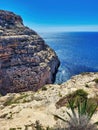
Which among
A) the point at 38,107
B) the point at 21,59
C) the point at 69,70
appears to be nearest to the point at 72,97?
the point at 38,107

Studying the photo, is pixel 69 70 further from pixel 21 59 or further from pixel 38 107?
pixel 38 107

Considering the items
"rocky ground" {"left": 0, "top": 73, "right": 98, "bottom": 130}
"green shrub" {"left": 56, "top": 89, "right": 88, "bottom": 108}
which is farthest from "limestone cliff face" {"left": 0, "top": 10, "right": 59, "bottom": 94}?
"green shrub" {"left": 56, "top": 89, "right": 88, "bottom": 108}

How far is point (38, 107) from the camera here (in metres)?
47.9

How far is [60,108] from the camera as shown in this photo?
45594 millimetres

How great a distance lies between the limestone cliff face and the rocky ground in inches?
2178

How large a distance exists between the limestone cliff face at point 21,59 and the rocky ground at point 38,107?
181 ft

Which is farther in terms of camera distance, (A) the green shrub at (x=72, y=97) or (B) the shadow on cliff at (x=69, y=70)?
(B) the shadow on cliff at (x=69, y=70)

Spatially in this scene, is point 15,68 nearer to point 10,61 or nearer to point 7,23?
point 10,61

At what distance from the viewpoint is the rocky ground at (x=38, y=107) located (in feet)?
136

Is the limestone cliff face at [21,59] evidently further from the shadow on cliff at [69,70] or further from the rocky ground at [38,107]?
the rocky ground at [38,107]

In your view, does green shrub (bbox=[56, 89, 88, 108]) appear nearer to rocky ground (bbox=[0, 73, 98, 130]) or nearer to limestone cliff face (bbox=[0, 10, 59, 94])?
rocky ground (bbox=[0, 73, 98, 130])

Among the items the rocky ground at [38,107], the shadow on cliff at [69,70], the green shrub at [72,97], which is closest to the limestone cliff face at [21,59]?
the shadow on cliff at [69,70]

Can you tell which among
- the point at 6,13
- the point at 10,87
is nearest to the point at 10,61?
the point at 10,87

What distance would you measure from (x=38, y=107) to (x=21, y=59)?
8034cm
